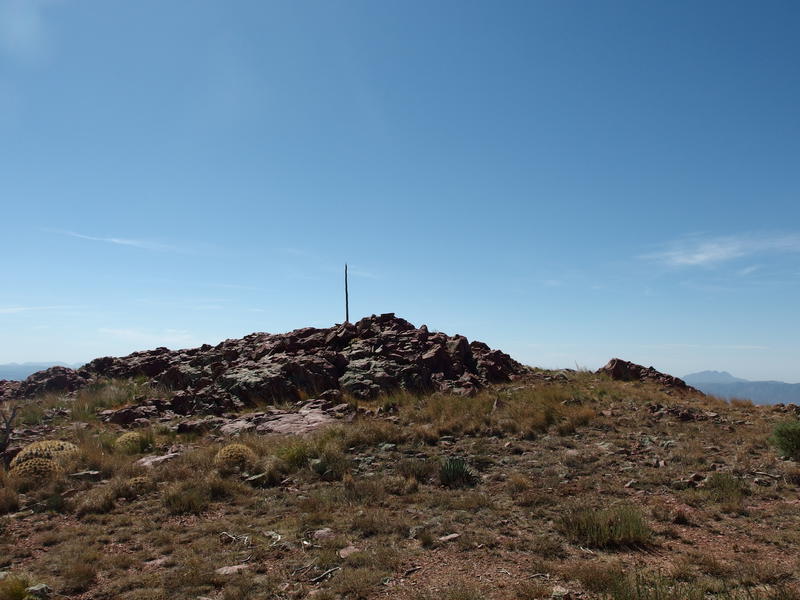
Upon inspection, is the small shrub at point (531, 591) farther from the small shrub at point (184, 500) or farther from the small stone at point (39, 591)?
the small shrub at point (184, 500)

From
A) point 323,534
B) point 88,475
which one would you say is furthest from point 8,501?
point 323,534

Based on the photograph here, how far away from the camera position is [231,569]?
21.8 ft

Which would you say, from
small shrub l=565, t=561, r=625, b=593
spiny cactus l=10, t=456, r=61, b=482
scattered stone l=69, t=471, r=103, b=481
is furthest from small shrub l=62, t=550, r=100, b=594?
small shrub l=565, t=561, r=625, b=593

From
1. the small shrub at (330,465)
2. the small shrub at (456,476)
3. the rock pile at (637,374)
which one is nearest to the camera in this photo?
the small shrub at (456,476)

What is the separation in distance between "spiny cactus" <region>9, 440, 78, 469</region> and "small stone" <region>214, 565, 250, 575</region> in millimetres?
7875

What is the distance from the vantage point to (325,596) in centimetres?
579

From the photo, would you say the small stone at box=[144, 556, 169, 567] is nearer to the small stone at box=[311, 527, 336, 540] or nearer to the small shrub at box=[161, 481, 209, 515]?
the small shrub at box=[161, 481, 209, 515]

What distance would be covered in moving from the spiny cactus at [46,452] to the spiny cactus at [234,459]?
13.4 feet

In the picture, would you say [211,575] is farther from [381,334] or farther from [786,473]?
[381,334]

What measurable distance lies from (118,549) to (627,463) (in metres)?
9.94

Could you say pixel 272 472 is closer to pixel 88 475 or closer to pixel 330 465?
pixel 330 465

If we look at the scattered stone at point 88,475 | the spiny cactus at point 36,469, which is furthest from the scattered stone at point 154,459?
the spiny cactus at point 36,469

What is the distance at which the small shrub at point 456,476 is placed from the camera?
9.84 metres

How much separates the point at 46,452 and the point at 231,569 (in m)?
8.41
